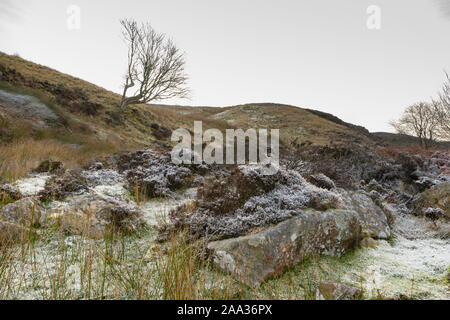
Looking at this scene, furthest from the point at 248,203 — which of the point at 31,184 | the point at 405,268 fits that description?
the point at 31,184

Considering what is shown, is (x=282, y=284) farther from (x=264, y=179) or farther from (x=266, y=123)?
(x=266, y=123)

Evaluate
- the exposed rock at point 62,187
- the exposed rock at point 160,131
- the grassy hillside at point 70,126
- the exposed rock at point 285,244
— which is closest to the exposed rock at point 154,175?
the exposed rock at point 62,187

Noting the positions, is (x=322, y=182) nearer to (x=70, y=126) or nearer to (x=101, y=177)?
(x=101, y=177)

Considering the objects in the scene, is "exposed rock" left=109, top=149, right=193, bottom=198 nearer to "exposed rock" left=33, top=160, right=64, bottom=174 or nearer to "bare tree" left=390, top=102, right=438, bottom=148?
"exposed rock" left=33, top=160, right=64, bottom=174

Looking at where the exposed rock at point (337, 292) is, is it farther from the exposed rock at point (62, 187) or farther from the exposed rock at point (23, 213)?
the exposed rock at point (62, 187)

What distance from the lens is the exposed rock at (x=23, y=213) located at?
9.45 feet

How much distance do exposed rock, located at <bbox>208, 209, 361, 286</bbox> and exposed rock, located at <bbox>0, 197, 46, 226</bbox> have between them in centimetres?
222

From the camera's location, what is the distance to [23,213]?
296 centimetres

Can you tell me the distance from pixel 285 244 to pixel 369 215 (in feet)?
7.49
